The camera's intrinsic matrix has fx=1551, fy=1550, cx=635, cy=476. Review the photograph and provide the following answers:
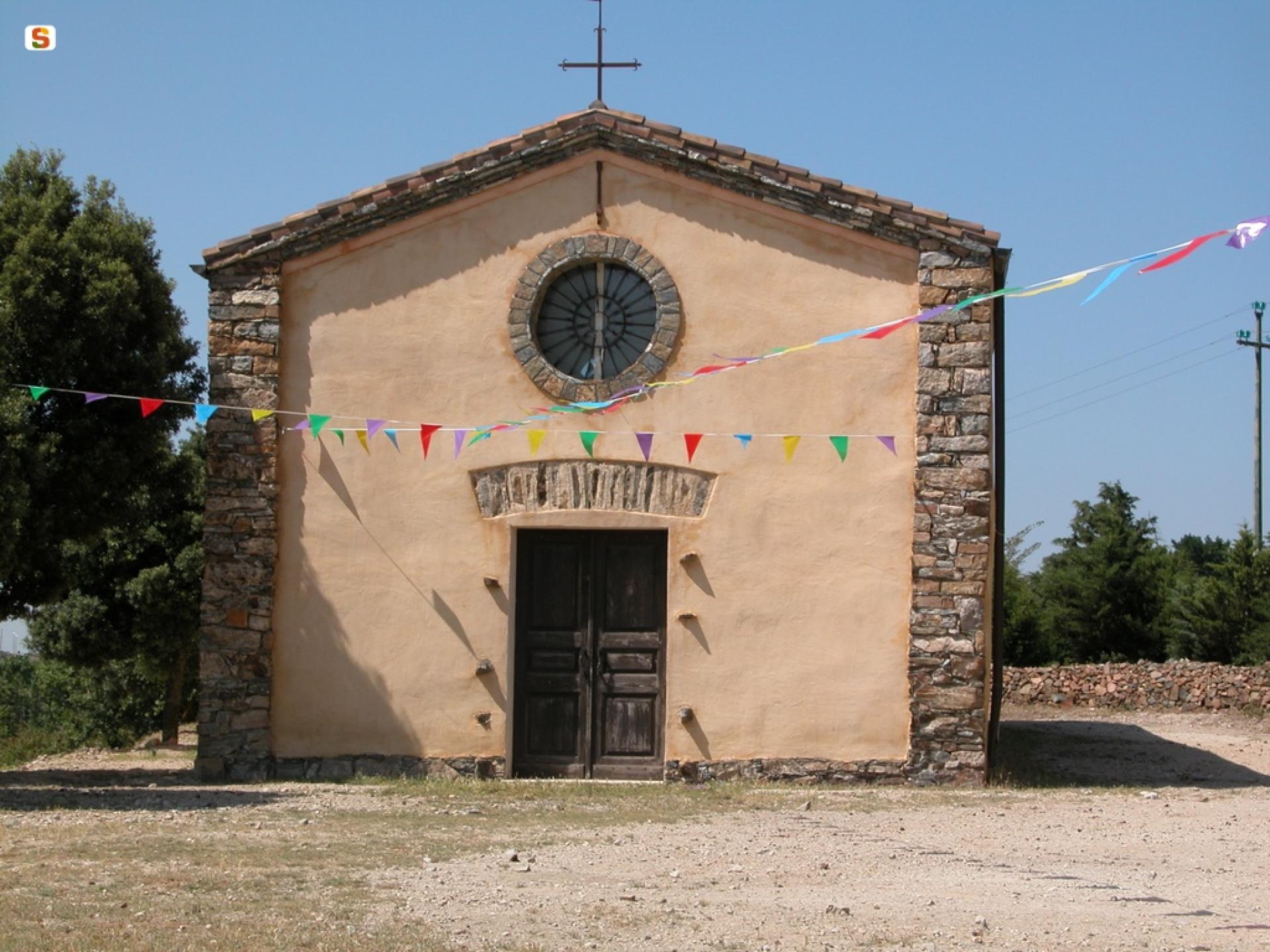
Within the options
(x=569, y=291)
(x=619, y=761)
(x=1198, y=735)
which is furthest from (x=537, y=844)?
(x=1198, y=735)

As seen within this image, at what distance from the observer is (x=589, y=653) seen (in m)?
12.6

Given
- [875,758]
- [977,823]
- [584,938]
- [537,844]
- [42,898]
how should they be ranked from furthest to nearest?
1. [875,758]
2. [977,823]
3. [537,844]
4. [42,898]
5. [584,938]

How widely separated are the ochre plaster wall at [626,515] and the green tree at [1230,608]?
574 inches

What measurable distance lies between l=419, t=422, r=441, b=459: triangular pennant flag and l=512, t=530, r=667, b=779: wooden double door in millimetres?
1022

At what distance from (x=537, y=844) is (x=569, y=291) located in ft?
17.7

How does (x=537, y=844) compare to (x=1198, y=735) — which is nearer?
(x=537, y=844)

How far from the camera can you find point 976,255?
40.5ft

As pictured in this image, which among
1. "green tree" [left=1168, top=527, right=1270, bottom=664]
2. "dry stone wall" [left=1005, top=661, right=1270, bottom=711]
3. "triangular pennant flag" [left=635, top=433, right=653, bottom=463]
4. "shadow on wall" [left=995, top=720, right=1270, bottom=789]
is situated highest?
"triangular pennant flag" [left=635, top=433, right=653, bottom=463]

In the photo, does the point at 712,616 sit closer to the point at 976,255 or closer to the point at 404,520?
the point at 404,520

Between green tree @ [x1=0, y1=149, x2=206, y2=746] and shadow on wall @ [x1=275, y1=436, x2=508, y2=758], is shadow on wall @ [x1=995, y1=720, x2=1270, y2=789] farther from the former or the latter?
green tree @ [x1=0, y1=149, x2=206, y2=746]

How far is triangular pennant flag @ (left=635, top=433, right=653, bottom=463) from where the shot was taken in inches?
489

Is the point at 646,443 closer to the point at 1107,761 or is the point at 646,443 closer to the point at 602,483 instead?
the point at 602,483

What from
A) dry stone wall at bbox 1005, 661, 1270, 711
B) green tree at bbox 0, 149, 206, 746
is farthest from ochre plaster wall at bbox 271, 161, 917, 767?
dry stone wall at bbox 1005, 661, 1270, 711

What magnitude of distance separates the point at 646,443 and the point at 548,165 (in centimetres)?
247
